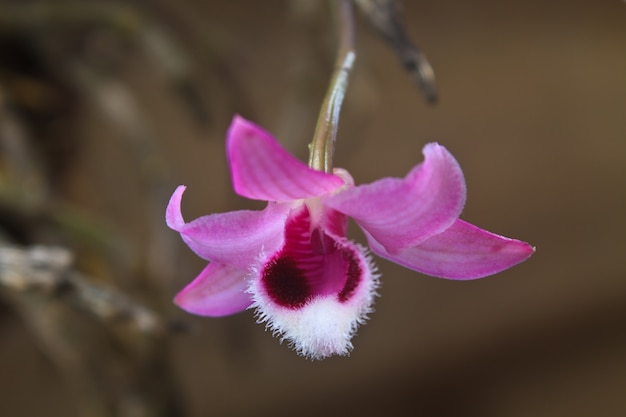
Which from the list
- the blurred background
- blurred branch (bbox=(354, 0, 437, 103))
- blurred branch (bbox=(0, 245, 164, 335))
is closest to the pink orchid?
blurred branch (bbox=(354, 0, 437, 103))

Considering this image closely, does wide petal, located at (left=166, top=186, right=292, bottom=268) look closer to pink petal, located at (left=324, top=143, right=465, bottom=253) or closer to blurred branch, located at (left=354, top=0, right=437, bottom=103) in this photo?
pink petal, located at (left=324, top=143, right=465, bottom=253)

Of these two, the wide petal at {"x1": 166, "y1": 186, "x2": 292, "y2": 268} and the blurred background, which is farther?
the blurred background

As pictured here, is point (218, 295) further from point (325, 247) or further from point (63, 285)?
point (63, 285)

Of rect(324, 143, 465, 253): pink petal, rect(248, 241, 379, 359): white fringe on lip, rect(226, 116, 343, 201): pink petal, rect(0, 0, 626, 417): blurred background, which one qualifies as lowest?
rect(248, 241, 379, 359): white fringe on lip

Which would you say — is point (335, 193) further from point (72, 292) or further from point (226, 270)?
point (72, 292)

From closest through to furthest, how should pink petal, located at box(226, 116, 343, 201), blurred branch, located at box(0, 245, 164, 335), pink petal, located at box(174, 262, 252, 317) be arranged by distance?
pink petal, located at box(226, 116, 343, 201) → pink petal, located at box(174, 262, 252, 317) → blurred branch, located at box(0, 245, 164, 335)

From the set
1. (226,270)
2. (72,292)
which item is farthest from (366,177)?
(226,270)

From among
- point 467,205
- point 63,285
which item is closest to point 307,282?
point 63,285
